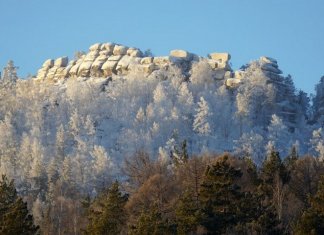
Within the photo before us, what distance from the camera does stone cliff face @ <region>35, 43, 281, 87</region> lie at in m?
136

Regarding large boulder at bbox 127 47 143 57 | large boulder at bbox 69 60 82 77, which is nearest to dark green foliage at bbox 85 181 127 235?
large boulder at bbox 127 47 143 57

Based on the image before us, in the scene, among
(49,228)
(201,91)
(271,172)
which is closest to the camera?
(271,172)

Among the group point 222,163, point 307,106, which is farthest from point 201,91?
point 222,163

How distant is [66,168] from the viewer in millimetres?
93188

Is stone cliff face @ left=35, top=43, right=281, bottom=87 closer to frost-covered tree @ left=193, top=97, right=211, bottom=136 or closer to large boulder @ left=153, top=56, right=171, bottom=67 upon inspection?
large boulder @ left=153, top=56, right=171, bottom=67

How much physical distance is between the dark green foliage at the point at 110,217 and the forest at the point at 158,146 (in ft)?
0.24

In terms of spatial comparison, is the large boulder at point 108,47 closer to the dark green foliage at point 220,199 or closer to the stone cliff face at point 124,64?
the stone cliff face at point 124,64

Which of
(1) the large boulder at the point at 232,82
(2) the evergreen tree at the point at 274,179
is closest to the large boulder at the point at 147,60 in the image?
(1) the large boulder at the point at 232,82

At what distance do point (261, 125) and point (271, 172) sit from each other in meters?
71.1

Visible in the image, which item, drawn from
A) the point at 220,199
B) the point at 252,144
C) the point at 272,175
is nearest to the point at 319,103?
the point at 252,144

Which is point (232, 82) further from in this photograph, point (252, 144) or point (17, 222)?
point (17, 222)

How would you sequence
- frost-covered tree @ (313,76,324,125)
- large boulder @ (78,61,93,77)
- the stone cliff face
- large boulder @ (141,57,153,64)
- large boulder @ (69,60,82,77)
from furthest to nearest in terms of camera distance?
large boulder @ (69,60,82,77) → large boulder @ (78,61,93,77) → large boulder @ (141,57,153,64) → the stone cliff face → frost-covered tree @ (313,76,324,125)

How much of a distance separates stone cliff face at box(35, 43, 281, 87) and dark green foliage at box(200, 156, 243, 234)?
8765cm

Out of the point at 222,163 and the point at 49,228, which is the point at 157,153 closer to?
the point at 49,228
